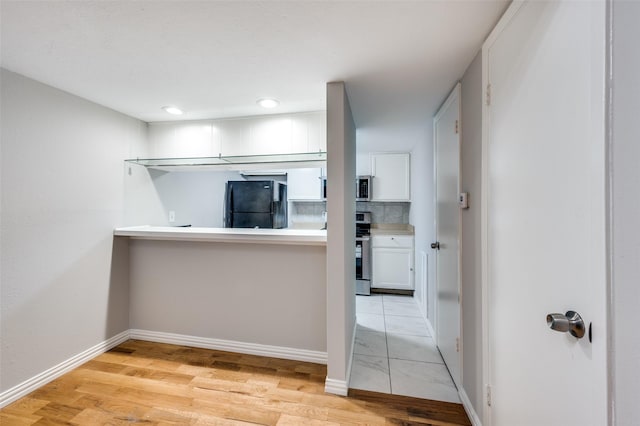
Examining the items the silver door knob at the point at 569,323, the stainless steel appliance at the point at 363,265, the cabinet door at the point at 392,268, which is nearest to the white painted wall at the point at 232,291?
the silver door knob at the point at 569,323

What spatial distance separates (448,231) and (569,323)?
4.06 ft

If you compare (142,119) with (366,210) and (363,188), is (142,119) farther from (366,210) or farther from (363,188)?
(366,210)

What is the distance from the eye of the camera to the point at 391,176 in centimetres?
402

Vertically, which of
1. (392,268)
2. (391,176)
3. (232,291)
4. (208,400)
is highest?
(391,176)

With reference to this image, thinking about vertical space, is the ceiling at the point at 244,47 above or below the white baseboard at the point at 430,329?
above

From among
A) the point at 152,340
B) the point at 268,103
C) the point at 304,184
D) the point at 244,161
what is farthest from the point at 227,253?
the point at 304,184

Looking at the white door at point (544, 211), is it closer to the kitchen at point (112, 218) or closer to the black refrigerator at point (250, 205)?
the kitchen at point (112, 218)

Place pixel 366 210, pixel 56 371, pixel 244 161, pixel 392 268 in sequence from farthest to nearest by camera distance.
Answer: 1. pixel 366 210
2. pixel 392 268
3. pixel 244 161
4. pixel 56 371

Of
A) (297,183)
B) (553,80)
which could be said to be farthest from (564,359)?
(297,183)

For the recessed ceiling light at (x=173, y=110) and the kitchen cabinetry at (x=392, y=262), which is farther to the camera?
the kitchen cabinetry at (x=392, y=262)

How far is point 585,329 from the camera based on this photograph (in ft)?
2.35

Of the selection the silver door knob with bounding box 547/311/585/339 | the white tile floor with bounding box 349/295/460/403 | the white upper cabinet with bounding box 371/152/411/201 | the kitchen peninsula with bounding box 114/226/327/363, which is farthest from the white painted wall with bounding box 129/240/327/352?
the white upper cabinet with bounding box 371/152/411/201

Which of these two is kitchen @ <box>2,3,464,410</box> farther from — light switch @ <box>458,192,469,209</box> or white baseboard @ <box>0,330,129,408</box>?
light switch @ <box>458,192,469,209</box>

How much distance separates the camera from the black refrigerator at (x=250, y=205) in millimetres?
3068
